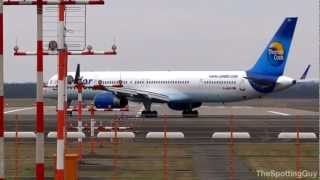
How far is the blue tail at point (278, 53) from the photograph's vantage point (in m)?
58.5

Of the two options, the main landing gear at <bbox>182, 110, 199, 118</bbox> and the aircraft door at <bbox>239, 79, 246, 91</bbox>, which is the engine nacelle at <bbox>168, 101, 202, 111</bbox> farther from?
the aircraft door at <bbox>239, 79, 246, 91</bbox>

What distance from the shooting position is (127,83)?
62.5 m

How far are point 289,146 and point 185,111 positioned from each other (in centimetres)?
3108

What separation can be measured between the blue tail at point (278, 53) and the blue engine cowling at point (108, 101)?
996 cm

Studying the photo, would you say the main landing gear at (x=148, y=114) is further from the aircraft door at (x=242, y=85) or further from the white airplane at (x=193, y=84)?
the aircraft door at (x=242, y=85)

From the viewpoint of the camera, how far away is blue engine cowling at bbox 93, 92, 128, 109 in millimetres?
56562

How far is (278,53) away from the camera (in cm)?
5888

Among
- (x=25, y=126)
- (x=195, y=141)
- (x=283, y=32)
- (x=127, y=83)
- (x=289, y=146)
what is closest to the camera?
(x=289, y=146)

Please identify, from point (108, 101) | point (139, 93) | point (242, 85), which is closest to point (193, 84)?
point (242, 85)

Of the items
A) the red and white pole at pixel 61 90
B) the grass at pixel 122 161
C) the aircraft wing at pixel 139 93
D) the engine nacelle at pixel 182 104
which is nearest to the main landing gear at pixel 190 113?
the engine nacelle at pixel 182 104

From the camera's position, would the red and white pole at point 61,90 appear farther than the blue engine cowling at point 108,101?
A: No

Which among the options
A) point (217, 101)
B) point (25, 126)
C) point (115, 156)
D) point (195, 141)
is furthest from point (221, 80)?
point (115, 156)

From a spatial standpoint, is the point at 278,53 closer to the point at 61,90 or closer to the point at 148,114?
the point at 148,114

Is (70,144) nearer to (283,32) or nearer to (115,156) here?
(115,156)
